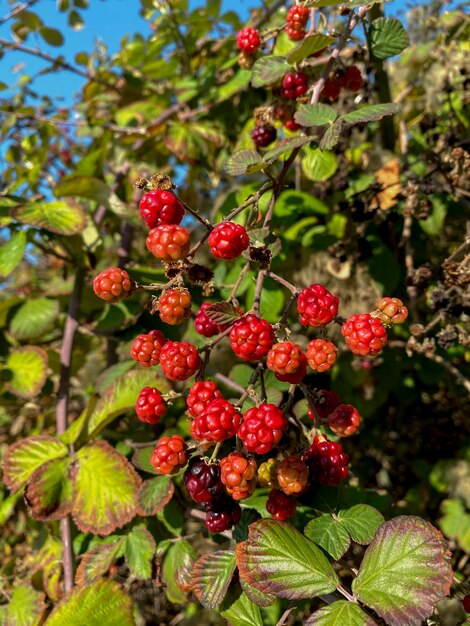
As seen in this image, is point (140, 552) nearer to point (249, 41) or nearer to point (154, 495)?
point (154, 495)

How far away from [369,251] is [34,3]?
63.5 inches

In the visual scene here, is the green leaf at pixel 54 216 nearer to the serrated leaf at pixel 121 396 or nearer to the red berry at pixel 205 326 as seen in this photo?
the serrated leaf at pixel 121 396

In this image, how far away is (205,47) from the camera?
6.90 feet

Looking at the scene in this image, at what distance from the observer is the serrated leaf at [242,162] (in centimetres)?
90

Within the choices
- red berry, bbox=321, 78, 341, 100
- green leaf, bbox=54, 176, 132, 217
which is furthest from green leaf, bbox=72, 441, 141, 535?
red berry, bbox=321, 78, 341, 100

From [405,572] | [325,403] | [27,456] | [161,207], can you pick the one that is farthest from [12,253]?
[405,572]

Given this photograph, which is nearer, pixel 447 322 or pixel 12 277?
pixel 447 322

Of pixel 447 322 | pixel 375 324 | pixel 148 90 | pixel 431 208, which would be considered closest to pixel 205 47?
pixel 148 90

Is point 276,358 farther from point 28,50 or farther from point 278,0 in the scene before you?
point 28,50

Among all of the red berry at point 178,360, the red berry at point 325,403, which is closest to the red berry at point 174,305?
the red berry at point 178,360

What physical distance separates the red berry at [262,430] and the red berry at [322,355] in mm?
97

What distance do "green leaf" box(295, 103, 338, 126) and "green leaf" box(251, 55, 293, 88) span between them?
0.15 meters

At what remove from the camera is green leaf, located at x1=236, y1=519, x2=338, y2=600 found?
2.21 ft

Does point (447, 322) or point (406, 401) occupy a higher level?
point (447, 322)
